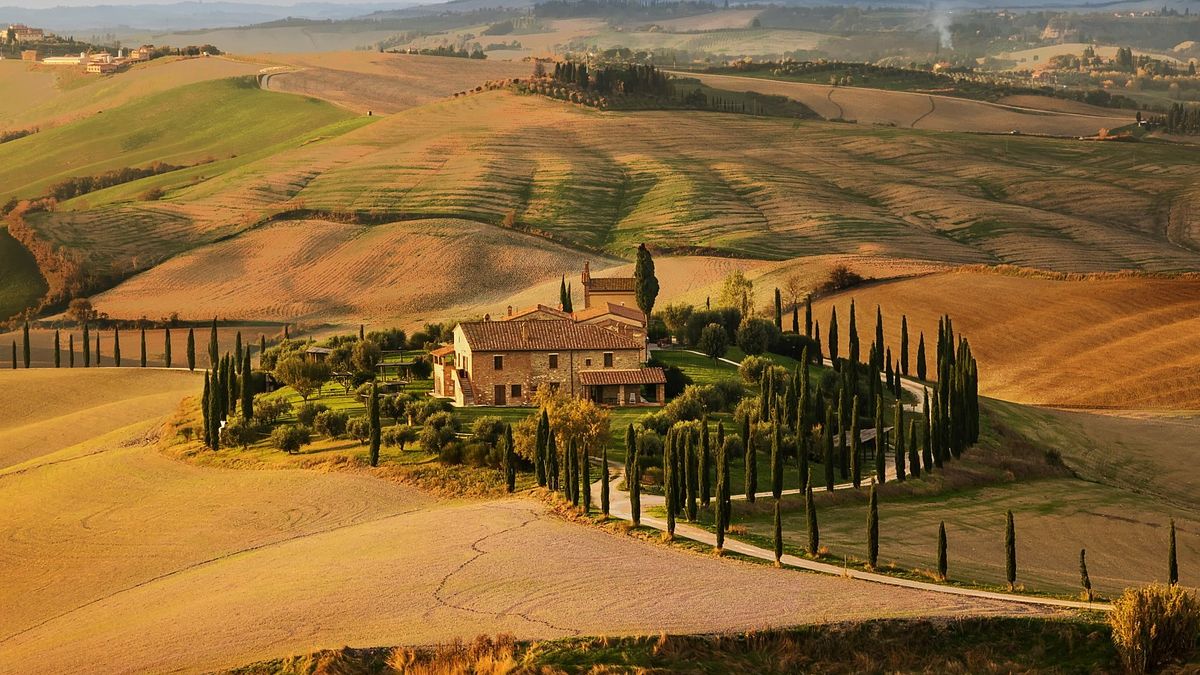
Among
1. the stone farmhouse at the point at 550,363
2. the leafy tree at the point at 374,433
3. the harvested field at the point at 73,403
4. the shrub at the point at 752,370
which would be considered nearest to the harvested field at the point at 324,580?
the leafy tree at the point at 374,433

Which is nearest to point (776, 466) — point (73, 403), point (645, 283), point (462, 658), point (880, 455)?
point (880, 455)

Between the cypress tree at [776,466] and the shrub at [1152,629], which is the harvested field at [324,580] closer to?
the shrub at [1152,629]

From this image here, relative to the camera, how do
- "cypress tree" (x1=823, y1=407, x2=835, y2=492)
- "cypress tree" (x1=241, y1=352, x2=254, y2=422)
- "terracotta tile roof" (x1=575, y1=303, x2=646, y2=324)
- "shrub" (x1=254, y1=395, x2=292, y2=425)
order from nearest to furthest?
"cypress tree" (x1=823, y1=407, x2=835, y2=492) → "cypress tree" (x1=241, y1=352, x2=254, y2=422) → "shrub" (x1=254, y1=395, x2=292, y2=425) → "terracotta tile roof" (x1=575, y1=303, x2=646, y2=324)

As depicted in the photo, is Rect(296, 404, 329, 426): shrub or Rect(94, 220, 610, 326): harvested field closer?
Rect(296, 404, 329, 426): shrub

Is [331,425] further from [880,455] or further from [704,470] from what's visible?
[880,455]

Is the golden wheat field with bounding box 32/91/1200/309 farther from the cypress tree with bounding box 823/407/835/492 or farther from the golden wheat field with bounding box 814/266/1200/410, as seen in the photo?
the cypress tree with bounding box 823/407/835/492

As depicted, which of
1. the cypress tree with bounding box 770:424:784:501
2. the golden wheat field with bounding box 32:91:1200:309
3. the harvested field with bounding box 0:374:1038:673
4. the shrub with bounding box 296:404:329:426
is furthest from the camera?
the golden wheat field with bounding box 32:91:1200:309

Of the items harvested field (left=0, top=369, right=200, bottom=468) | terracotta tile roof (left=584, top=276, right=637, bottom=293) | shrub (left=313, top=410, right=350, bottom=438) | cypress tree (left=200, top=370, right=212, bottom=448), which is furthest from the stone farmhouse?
terracotta tile roof (left=584, top=276, right=637, bottom=293)
